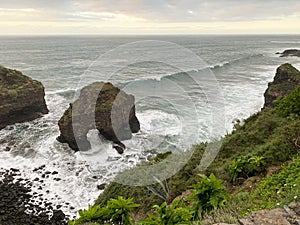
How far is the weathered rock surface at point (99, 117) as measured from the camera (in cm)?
2492

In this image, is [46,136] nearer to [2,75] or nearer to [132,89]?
[2,75]

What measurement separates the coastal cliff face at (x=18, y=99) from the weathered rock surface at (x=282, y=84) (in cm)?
2446

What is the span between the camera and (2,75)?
3453 centimetres

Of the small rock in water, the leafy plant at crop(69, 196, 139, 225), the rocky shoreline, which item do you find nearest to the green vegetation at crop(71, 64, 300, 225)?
the leafy plant at crop(69, 196, 139, 225)

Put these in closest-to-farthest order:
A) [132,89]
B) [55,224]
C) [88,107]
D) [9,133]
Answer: [55,224], [88,107], [9,133], [132,89]

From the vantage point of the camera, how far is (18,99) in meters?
31.7

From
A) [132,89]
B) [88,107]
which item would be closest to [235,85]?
[132,89]

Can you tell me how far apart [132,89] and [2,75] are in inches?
615

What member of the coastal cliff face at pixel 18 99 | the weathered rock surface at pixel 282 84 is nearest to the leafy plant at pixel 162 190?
the weathered rock surface at pixel 282 84

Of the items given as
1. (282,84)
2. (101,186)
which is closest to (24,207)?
(101,186)

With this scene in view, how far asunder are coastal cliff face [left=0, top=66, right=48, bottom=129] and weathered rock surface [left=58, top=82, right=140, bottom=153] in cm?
821

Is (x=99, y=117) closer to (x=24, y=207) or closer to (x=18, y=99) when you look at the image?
(x=24, y=207)

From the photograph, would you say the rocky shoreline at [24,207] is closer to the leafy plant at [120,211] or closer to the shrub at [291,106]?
the leafy plant at [120,211]

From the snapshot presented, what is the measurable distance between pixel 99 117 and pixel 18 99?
39.1ft
